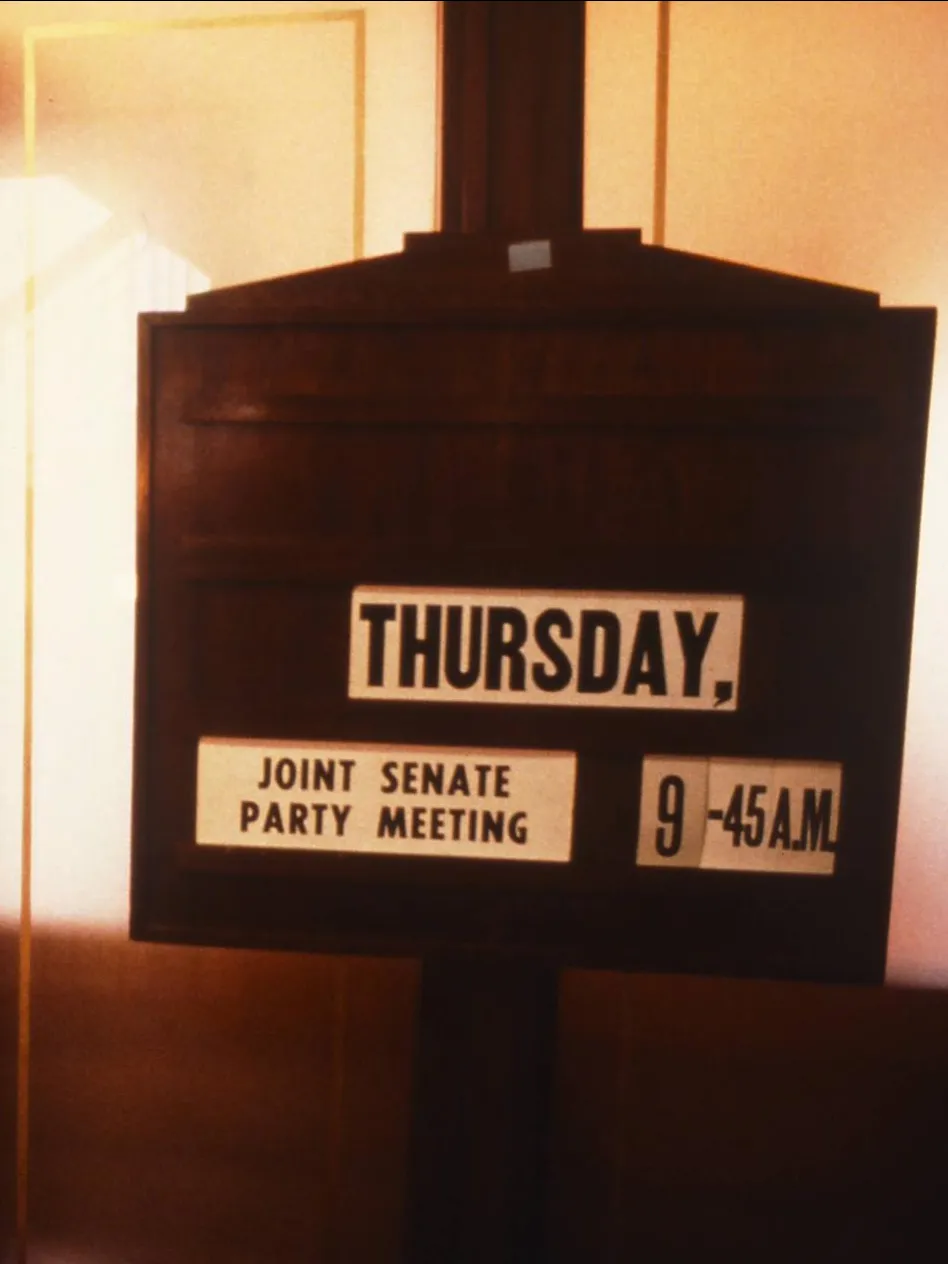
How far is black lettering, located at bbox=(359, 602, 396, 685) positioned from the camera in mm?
1200

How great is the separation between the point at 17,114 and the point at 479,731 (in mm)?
1592

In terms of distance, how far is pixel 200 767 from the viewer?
1239 mm

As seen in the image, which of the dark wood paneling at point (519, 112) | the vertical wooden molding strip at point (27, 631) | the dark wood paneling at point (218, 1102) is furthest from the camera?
the dark wood paneling at point (218, 1102)

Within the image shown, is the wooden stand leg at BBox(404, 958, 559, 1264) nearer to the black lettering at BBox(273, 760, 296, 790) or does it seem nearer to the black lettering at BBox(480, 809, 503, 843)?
the black lettering at BBox(480, 809, 503, 843)

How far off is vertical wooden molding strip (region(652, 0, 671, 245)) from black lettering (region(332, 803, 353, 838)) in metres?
1.19

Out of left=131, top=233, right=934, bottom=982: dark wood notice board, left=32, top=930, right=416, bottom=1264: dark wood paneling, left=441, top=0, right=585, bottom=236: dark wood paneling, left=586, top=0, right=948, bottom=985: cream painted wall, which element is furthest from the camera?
left=32, top=930, right=416, bottom=1264: dark wood paneling

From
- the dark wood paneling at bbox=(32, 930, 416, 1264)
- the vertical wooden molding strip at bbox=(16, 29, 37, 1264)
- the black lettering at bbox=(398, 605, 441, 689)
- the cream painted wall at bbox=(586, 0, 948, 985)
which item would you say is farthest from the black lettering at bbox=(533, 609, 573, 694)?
the vertical wooden molding strip at bbox=(16, 29, 37, 1264)

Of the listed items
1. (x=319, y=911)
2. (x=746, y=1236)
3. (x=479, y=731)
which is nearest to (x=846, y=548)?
(x=479, y=731)

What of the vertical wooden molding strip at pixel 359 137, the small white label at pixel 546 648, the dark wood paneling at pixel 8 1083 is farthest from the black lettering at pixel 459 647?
the dark wood paneling at pixel 8 1083

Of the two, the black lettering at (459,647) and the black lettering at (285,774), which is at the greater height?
the black lettering at (459,647)

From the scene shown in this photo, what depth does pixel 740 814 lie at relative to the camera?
1195mm

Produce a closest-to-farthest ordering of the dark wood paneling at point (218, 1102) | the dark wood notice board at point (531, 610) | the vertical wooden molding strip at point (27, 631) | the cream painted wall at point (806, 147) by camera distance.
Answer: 1. the dark wood notice board at point (531, 610)
2. the cream painted wall at point (806, 147)
3. the vertical wooden molding strip at point (27, 631)
4. the dark wood paneling at point (218, 1102)

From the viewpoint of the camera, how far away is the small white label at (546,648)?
3.86ft

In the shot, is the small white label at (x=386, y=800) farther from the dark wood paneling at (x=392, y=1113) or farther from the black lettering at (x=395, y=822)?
the dark wood paneling at (x=392, y=1113)
